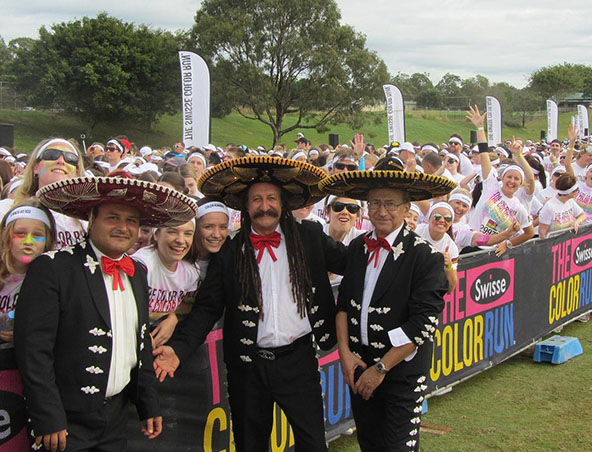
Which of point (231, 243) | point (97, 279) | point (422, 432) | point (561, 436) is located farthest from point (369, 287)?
point (561, 436)

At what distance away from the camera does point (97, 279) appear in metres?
2.77

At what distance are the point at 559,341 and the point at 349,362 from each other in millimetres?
4607

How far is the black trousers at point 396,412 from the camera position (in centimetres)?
336

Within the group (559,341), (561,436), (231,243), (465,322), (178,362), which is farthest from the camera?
(559,341)

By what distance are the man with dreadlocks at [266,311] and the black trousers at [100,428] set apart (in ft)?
1.46

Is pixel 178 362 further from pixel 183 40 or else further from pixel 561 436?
pixel 183 40

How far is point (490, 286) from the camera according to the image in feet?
20.8

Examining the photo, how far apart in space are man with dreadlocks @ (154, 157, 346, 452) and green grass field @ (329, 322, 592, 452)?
1755 millimetres

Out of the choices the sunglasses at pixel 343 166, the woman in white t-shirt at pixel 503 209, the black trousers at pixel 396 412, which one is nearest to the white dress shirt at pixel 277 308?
the black trousers at pixel 396 412

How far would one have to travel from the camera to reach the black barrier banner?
3760mm

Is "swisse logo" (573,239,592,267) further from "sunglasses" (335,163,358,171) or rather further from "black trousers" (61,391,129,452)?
"black trousers" (61,391,129,452)

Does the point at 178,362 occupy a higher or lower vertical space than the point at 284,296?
lower

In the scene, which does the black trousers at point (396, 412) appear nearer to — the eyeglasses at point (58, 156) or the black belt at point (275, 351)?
the black belt at point (275, 351)

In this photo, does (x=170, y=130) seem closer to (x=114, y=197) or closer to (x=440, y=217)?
(x=440, y=217)
